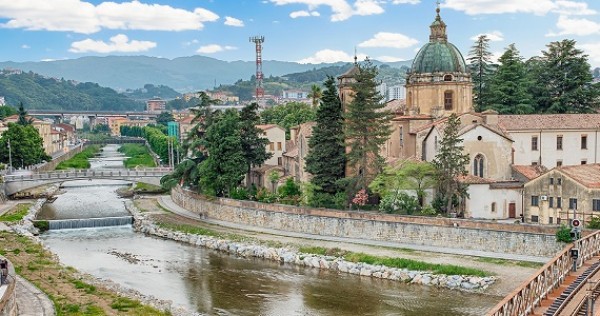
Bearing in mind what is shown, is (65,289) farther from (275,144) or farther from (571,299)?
(275,144)

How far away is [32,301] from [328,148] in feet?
84.5

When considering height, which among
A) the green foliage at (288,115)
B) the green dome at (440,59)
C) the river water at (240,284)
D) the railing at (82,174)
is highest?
the green dome at (440,59)

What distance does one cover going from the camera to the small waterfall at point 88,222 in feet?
181

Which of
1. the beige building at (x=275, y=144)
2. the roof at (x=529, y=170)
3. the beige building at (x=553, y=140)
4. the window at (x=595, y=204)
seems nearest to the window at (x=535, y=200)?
the roof at (x=529, y=170)

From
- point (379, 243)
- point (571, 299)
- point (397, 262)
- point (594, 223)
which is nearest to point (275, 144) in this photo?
point (379, 243)

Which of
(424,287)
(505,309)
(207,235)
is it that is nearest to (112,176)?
(207,235)

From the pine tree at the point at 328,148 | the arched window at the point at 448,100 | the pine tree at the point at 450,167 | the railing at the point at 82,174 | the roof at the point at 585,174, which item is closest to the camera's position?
the roof at the point at 585,174

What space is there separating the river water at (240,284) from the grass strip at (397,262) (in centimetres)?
162

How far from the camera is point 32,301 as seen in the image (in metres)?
28.5

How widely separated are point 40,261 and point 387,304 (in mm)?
19828

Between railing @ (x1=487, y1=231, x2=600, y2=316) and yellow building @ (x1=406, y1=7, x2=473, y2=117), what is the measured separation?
3153cm

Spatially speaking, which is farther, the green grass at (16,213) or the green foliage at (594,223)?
the green grass at (16,213)

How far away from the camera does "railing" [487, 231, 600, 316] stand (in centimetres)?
1666

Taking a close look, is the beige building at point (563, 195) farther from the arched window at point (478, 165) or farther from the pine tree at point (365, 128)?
the pine tree at point (365, 128)
